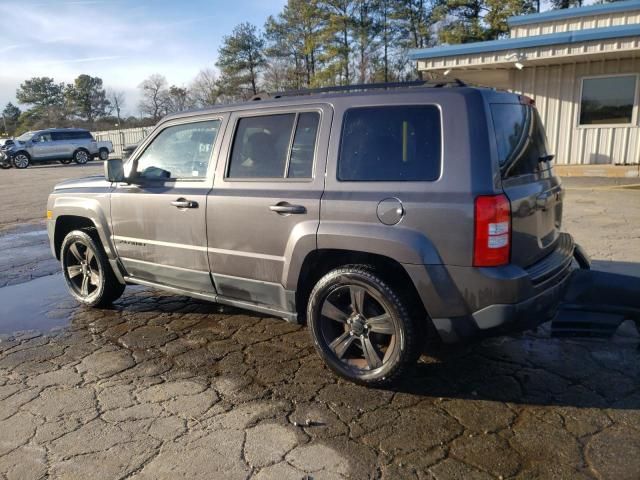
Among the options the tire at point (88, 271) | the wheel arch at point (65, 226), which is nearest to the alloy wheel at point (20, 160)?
the wheel arch at point (65, 226)

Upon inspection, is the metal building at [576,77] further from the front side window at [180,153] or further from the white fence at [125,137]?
the white fence at [125,137]

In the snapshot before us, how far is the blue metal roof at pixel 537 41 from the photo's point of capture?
10531 mm

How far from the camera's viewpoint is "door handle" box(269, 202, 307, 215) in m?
3.44

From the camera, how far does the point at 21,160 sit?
27.5 metres

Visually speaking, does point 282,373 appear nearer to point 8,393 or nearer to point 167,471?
point 167,471

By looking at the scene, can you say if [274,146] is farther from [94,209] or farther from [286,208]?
[94,209]

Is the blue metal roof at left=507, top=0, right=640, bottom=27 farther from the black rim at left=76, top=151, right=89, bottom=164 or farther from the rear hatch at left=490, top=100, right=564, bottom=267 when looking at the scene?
the black rim at left=76, top=151, right=89, bottom=164

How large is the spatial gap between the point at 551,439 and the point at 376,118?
7.04ft

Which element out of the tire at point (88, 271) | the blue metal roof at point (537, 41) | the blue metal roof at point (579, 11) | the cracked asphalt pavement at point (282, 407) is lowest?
the cracked asphalt pavement at point (282, 407)

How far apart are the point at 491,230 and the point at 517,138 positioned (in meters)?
0.78

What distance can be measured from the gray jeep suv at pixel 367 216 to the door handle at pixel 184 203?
1cm

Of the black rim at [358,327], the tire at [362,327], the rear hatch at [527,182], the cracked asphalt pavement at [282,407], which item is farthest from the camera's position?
the black rim at [358,327]

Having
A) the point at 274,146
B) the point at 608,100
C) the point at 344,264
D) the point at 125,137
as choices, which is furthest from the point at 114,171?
the point at 125,137

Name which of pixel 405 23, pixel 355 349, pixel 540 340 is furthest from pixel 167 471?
pixel 405 23
